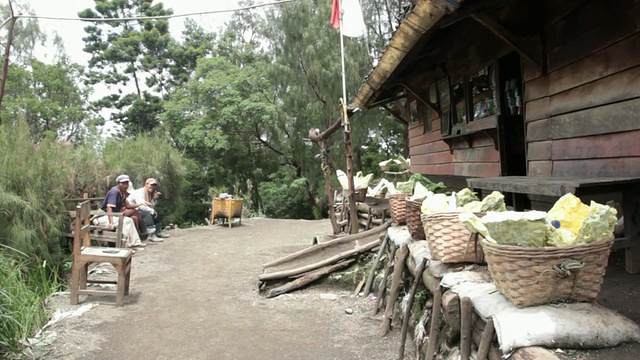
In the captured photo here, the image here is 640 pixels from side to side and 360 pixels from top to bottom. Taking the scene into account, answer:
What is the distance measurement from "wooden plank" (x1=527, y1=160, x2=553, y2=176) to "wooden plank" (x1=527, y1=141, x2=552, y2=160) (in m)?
0.04

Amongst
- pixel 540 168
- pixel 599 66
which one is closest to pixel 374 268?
pixel 540 168

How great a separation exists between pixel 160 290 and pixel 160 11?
26.8 meters

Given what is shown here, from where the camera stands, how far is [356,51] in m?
17.8

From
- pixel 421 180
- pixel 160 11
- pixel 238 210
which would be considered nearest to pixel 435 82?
pixel 421 180

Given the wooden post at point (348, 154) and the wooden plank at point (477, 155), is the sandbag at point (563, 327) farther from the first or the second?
the wooden post at point (348, 154)

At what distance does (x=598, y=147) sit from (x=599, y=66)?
1.71ft

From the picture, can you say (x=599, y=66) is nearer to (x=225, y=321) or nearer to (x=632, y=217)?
(x=632, y=217)

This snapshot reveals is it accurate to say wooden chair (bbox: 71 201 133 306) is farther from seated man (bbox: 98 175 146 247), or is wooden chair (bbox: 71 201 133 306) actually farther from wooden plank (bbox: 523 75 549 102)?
wooden plank (bbox: 523 75 549 102)

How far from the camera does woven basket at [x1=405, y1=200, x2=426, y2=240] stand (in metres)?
3.79

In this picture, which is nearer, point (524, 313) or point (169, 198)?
point (524, 313)

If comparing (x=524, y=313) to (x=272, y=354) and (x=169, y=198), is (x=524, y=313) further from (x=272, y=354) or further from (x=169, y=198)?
(x=169, y=198)

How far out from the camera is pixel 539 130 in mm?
3678

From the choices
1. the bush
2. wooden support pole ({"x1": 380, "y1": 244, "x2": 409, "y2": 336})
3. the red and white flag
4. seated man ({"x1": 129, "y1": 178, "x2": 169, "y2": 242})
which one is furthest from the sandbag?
the bush

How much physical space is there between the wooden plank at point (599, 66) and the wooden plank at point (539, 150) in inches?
16.7
